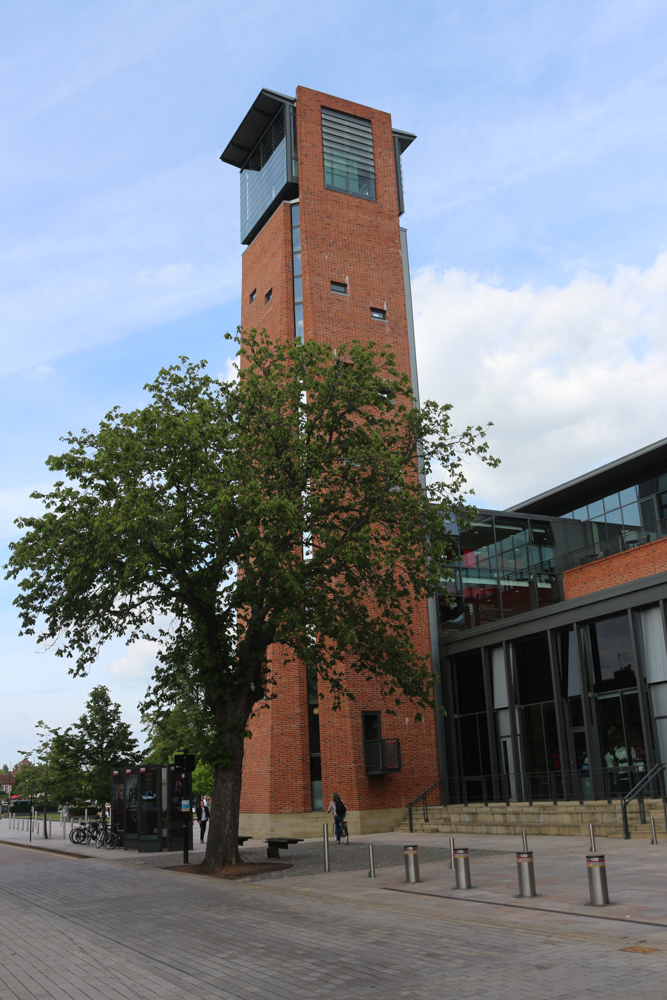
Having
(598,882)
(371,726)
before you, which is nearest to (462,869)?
(598,882)

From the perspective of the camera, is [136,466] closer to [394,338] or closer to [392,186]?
[394,338]

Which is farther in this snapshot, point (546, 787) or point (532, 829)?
point (546, 787)

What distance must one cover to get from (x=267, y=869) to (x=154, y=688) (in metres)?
5.49

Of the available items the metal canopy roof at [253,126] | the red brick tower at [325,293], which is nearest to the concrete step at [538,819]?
the red brick tower at [325,293]

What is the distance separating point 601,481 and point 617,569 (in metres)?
6.97

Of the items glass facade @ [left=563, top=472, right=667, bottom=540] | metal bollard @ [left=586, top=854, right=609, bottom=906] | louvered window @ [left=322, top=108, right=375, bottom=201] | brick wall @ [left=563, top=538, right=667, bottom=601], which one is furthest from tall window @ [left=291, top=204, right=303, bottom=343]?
metal bollard @ [left=586, top=854, right=609, bottom=906]

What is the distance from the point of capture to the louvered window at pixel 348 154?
3578 cm

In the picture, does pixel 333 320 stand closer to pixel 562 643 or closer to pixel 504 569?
pixel 504 569

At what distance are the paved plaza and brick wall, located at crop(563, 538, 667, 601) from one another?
9.12 meters

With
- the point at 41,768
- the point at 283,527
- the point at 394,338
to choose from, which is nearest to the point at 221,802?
the point at 283,527

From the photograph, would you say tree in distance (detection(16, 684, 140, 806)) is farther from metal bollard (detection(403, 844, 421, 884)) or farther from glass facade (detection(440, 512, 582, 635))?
metal bollard (detection(403, 844, 421, 884))

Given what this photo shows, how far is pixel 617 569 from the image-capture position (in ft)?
86.4

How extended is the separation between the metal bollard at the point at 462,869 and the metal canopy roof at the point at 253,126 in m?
31.4

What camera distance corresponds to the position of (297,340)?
2039 centimetres
